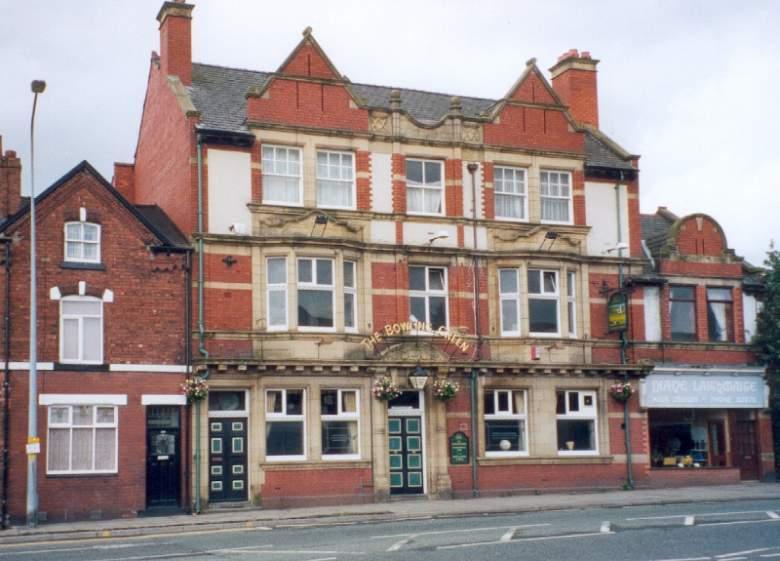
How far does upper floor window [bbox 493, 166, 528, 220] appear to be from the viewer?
34062 millimetres

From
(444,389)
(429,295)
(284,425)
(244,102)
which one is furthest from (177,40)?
(444,389)

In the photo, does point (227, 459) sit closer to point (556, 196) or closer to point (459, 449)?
point (459, 449)

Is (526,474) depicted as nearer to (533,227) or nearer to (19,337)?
(533,227)

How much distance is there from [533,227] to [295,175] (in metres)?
7.43

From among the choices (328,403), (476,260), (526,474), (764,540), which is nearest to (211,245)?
(328,403)

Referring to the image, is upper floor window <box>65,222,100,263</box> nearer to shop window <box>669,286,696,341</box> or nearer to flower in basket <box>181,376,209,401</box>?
flower in basket <box>181,376,209,401</box>

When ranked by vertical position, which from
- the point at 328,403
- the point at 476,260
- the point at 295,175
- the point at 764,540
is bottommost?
the point at 764,540

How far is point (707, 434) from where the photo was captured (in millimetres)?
36875

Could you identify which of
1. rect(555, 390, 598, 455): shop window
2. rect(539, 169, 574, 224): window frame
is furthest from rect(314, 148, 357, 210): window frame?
rect(555, 390, 598, 455): shop window

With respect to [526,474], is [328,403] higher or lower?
higher

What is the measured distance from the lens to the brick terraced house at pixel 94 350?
89.5ft

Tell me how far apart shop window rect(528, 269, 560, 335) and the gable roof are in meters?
10.3

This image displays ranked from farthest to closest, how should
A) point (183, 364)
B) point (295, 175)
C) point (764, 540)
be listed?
1. point (295, 175)
2. point (183, 364)
3. point (764, 540)

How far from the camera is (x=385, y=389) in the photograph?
101 feet
